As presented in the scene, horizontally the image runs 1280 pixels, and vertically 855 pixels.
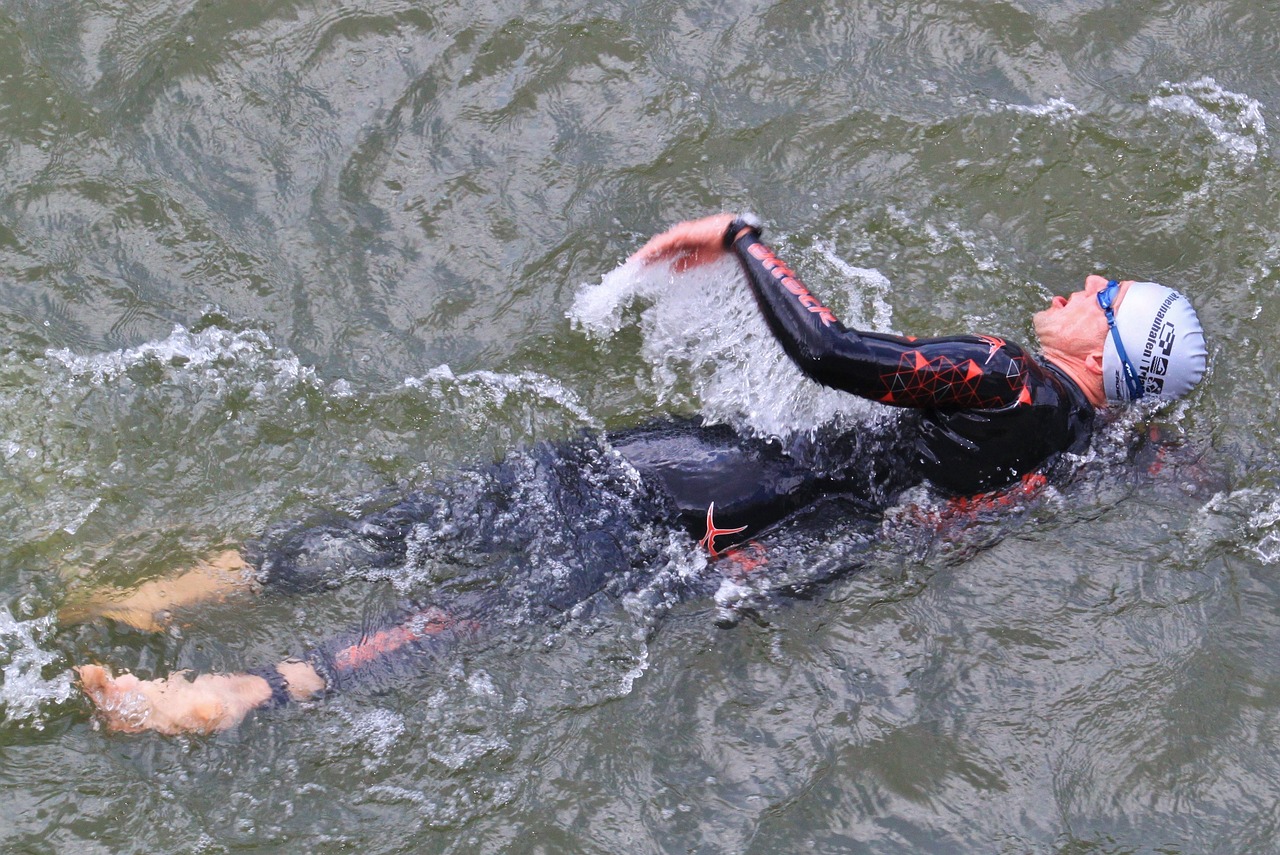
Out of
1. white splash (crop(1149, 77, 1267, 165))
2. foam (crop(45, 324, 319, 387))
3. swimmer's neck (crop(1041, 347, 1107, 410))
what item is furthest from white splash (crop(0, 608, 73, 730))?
white splash (crop(1149, 77, 1267, 165))

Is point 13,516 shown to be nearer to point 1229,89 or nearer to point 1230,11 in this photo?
point 1229,89

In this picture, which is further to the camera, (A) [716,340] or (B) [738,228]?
(A) [716,340]

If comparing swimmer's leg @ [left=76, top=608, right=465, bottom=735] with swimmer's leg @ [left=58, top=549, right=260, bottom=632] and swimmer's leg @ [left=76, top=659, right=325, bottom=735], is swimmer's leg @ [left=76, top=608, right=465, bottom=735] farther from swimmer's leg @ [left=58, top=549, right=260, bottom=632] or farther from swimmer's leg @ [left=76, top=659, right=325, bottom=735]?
swimmer's leg @ [left=58, top=549, right=260, bottom=632]

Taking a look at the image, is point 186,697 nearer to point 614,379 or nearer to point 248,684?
point 248,684

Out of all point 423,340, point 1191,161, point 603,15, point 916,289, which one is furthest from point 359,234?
point 1191,161

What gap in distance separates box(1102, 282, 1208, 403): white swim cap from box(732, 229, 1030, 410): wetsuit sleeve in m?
0.58

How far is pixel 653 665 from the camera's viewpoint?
4.04 meters


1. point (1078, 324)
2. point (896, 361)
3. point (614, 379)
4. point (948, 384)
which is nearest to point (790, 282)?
point (896, 361)

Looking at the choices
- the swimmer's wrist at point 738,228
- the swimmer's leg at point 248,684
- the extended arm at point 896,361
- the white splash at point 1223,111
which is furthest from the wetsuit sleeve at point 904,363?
the white splash at point 1223,111

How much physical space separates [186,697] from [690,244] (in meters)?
2.45

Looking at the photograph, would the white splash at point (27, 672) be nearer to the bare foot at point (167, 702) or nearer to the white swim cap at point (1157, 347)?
the bare foot at point (167, 702)

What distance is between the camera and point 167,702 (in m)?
3.72

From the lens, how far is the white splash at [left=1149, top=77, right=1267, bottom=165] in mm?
5496

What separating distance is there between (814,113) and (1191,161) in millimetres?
1864
